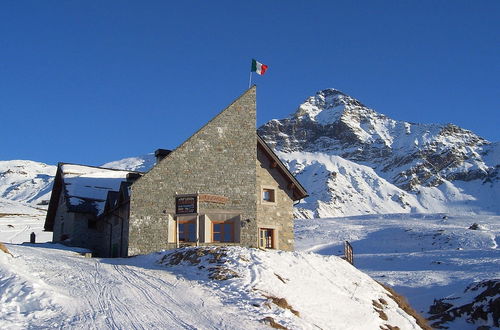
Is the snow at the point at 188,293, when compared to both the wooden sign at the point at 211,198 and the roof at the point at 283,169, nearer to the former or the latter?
the wooden sign at the point at 211,198

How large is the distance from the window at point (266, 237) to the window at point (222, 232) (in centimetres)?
231

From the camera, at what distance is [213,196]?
28875 millimetres

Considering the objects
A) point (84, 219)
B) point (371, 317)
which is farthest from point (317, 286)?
point (84, 219)

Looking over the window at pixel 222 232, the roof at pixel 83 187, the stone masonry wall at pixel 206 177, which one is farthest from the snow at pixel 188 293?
the roof at pixel 83 187

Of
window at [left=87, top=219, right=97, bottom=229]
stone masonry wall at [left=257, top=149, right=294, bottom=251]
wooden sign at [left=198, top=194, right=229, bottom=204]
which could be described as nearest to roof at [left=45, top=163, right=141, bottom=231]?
window at [left=87, top=219, right=97, bottom=229]

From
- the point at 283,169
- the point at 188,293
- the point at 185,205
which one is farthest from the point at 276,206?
the point at 188,293

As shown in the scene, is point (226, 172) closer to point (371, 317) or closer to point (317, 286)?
point (317, 286)

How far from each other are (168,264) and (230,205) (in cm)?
720

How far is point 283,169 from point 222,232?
17.6 ft

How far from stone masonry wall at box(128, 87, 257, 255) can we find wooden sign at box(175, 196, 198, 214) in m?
0.24

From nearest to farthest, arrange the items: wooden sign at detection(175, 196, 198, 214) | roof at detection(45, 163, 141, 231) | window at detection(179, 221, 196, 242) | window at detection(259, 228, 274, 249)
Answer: wooden sign at detection(175, 196, 198, 214) → window at detection(179, 221, 196, 242) → window at detection(259, 228, 274, 249) → roof at detection(45, 163, 141, 231)

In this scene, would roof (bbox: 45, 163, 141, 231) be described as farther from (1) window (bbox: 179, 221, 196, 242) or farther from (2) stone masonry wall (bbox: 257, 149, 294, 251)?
(2) stone masonry wall (bbox: 257, 149, 294, 251)

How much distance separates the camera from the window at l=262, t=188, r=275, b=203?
31622 millimetres

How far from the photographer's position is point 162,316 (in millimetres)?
14453
